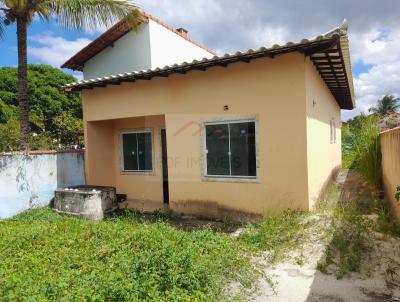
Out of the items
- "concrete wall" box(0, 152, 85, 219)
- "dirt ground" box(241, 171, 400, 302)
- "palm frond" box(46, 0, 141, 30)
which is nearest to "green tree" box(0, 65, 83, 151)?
"concrete wall" box(0, 152, 85, 219)

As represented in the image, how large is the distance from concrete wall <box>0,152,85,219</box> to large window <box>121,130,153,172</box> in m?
1.58

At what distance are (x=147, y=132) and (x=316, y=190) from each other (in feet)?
19.2

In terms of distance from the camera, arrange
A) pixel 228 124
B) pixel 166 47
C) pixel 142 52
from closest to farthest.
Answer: pixel 228 124 < pixel 142 52 < pixel 166 47

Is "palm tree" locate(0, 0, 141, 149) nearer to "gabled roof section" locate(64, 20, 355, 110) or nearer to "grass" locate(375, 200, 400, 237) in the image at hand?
"gabled roof section" locate(64, 20, 355, 110)

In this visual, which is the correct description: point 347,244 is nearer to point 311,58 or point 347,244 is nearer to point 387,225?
point 387,225

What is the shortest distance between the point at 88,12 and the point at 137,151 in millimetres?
4814

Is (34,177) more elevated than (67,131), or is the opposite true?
(67,131)

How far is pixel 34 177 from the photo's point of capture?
30.9ft

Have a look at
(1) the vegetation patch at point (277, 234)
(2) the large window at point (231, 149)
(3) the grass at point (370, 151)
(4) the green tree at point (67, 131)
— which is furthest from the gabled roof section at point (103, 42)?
(1) the vegetation patch at point (277, 234)

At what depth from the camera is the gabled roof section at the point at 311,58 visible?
6090mm

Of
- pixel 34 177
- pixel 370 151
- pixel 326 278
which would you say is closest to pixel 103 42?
pixel 34 177

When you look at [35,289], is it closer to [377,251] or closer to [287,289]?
[287,289]

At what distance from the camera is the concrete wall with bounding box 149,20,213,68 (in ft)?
41.6

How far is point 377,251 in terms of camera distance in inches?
207
